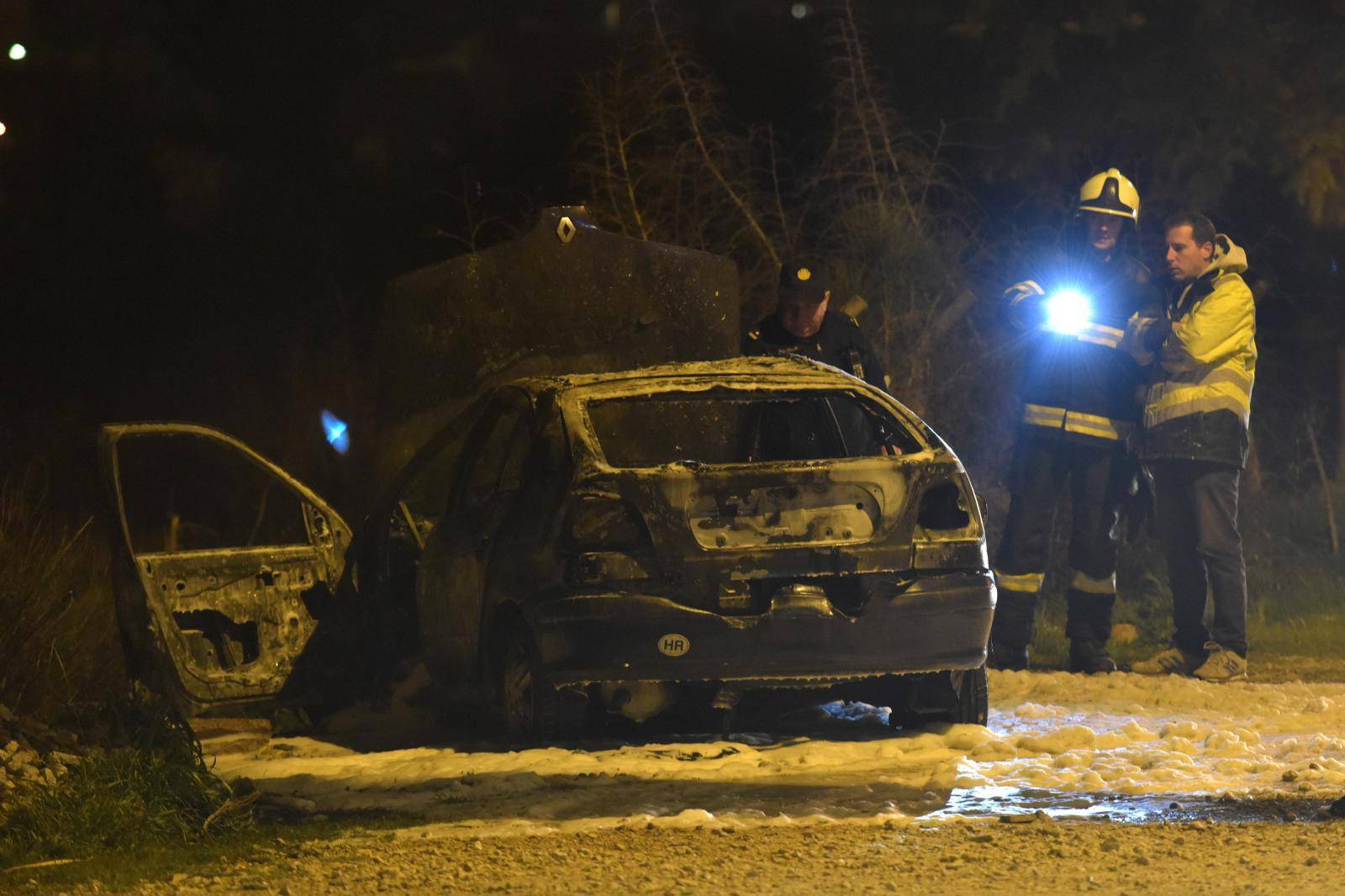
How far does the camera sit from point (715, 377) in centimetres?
714

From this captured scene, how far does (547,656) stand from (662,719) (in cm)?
106

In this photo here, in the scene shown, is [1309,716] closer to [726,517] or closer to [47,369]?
[726,517]

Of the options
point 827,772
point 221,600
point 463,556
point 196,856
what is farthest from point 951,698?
point 221,600

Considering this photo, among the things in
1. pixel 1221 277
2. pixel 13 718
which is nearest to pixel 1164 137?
pixel 1221 277

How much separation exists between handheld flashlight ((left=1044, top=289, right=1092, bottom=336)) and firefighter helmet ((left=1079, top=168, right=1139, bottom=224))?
43cm

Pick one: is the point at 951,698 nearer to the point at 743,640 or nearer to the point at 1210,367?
the point at 743,640

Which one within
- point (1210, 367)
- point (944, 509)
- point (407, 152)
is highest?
point (407, 152)

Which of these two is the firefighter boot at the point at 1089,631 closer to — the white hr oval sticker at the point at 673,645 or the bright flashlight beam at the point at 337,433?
the white hr oval sticker at the point at 673,645

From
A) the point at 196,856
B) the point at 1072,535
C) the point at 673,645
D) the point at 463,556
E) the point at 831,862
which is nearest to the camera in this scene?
the point at 831,862

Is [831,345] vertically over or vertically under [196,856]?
over

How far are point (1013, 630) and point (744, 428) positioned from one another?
1973 millimetres

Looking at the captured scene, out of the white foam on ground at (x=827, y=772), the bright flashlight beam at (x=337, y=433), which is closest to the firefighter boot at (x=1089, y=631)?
the white foam on ground at (x=827, y=772)

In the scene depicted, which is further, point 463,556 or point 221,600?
point 221,600

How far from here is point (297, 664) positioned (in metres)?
8.15
